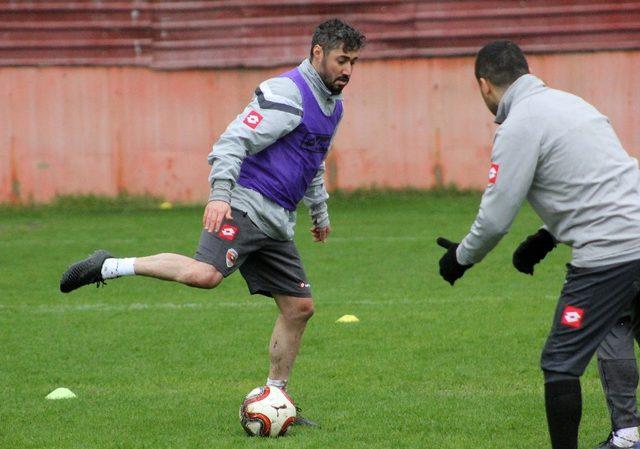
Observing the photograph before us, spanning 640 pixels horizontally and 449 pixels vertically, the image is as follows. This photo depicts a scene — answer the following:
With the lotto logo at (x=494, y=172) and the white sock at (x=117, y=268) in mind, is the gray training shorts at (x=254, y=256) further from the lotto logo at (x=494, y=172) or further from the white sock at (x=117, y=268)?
the lotto logo at (x=494, y=172)

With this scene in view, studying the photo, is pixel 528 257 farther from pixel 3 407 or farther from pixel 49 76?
pixel 49 76

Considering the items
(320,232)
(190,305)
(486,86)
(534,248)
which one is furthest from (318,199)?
(190,305)

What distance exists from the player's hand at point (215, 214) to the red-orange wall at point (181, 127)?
45.1 ft

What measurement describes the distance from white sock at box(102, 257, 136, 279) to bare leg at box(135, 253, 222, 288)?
4 centimetres

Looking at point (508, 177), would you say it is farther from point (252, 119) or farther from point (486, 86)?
point (252, 119)

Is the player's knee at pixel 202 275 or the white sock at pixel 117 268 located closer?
the player's knee at pixel 202 275

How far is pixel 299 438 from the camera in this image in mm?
6633

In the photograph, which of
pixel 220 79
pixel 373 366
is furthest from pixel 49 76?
pixel 373 366

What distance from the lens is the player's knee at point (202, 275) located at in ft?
21.9

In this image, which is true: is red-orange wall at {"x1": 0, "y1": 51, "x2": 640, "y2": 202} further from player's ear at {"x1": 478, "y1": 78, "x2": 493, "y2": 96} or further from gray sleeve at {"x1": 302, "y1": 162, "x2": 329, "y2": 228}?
player's ear at {"x1": 478, "y1": 78, "x2": 493, "y2": 96}

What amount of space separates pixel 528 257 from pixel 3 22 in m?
16.2

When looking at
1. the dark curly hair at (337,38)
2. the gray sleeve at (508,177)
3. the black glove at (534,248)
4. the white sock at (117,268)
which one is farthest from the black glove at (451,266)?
the white sock at (117,268)

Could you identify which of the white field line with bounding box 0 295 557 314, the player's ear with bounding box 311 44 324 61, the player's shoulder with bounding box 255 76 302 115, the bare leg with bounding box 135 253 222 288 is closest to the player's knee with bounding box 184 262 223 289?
the bare leg with bounding box 135 253 222 288

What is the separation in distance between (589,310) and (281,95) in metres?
2.24
